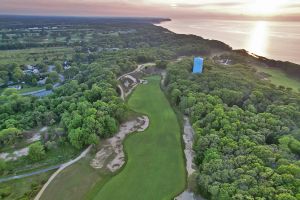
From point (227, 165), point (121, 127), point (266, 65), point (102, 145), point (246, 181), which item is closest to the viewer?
point (246, 181)

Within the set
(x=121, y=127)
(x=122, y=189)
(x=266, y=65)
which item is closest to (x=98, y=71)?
(x=121, y=127)

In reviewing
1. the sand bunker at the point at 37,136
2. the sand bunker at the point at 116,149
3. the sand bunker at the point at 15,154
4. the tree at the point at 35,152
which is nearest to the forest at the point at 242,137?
the sand bunker at the point at 116,149

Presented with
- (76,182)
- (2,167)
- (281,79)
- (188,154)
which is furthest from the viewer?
(281,79)

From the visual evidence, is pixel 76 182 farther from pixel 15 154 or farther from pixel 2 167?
pixel 15 154

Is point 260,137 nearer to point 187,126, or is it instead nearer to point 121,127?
point 187,126

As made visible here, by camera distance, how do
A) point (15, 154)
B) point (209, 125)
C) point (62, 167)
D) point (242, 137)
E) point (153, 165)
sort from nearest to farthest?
point (242, 137) < point (153, 165) < point (62, 167) < point (209, 125) < point (15, 154)

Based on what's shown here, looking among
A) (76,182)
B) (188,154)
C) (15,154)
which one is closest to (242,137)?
(188,154)

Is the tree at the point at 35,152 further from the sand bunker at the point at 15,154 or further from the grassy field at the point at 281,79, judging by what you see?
the grassy field at the point at 281,79
